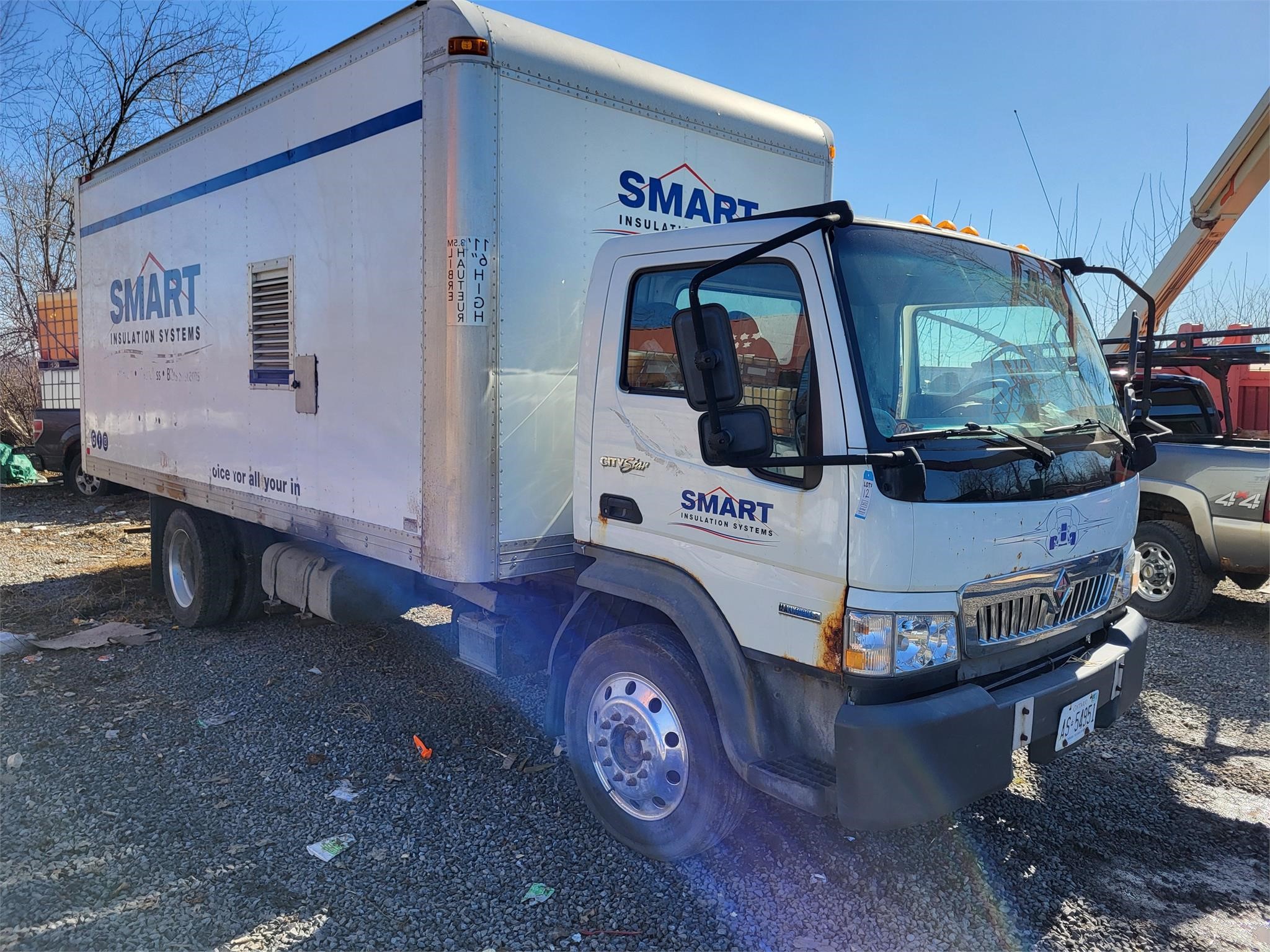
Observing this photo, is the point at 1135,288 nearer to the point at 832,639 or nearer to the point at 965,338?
the point at 965,338

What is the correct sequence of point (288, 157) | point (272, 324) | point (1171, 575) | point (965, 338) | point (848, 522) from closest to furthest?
point (848, 522) < point (965, 338) < point (288, 157) < point (272, 324) < point (1171, 575)

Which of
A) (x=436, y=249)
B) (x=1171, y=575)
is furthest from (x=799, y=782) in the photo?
(x=1171, y=575)

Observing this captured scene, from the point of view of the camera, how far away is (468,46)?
12.1 ft

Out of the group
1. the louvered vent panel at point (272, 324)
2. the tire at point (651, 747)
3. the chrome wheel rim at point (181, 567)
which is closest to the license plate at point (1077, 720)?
the tire at point (651, 747)

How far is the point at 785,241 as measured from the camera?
2.91 metres

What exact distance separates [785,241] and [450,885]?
105 inches

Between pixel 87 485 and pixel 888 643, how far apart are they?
532 inches

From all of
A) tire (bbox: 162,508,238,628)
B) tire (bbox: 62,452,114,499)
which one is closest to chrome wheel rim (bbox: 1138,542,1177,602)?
tire (bbox: 162,508,238,628)

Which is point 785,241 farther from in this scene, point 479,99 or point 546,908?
point 546,908

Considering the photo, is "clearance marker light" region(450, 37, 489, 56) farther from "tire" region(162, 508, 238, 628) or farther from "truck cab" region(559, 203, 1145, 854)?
"tire" region(162, 508, 238, 628)

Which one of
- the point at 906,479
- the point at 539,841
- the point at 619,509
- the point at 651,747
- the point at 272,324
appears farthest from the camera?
the point at 272,324

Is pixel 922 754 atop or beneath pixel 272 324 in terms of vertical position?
beneath

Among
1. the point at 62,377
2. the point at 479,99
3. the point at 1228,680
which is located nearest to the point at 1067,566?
the point at 479,99

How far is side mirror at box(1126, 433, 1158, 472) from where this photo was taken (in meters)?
3.59
